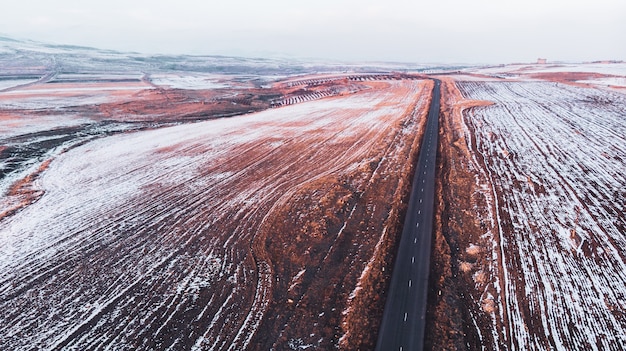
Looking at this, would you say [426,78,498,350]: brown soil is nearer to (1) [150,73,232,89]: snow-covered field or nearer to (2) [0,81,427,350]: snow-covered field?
(2) [0,81,427,350]: snow-covered field

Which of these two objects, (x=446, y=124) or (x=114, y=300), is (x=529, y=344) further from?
(x=446, y=124)

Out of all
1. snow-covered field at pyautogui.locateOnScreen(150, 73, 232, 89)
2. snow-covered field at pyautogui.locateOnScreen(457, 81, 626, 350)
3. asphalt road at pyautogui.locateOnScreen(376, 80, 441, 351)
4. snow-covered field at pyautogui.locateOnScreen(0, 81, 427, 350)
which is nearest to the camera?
asphalt road at pyautogui.locateOnScreen(376, 80, 441, 351)

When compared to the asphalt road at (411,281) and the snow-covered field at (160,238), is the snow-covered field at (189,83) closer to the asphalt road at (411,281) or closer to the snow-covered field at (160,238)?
the snow-covered field at (160,238)

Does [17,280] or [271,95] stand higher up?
[271,95]

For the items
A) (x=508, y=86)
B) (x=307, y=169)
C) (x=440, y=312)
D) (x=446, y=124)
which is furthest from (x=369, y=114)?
(x=508, y=86)

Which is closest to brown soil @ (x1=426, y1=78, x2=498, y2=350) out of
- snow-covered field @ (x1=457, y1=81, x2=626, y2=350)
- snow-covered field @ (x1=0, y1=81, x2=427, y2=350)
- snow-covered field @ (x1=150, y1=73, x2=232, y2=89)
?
snow-covered field @ (x1=457, y1=81, x2=626, y2=350)

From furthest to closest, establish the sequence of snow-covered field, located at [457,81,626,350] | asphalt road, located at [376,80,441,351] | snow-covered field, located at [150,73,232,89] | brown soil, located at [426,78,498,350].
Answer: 1. snow-covered field, located at [150,73,232,89]
2. snow-covered field, located at [457,81,626,350]
3. brown soil, located at [426,78,498,350]
4. asphalt road, located at [376,80,441,351]
